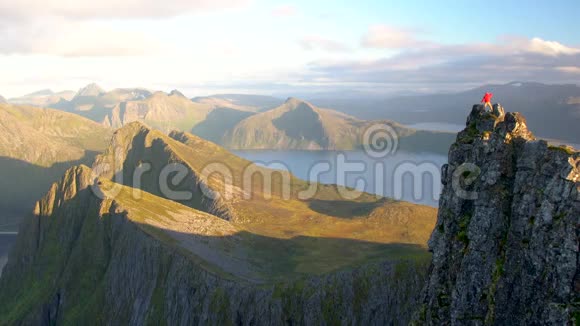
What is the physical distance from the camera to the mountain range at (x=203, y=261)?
76562 mm

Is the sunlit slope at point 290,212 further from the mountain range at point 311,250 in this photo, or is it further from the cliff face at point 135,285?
the cliff face at point 135,285

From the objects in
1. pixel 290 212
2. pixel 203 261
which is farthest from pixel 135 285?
pixel 290 212

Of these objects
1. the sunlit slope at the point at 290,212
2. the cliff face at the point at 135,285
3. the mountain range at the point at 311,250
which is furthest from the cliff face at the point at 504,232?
the sunlit slope at the point at 290,212

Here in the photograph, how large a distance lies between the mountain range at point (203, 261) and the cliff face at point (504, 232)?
33095 millimetres

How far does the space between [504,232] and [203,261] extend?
2648 inches

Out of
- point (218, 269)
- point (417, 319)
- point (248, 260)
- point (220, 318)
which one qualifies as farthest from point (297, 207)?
point (417, 319)

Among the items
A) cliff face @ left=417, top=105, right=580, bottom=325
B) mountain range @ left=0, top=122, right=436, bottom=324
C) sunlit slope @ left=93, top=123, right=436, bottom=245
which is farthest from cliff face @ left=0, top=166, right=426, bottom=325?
sunlit slope @ left=93, top=123, right=436, bottom=245

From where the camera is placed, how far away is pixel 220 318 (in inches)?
3132

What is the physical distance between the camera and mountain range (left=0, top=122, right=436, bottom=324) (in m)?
76.6

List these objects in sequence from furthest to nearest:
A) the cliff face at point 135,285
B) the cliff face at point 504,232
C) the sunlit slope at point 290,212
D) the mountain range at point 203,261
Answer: the sunlit slope at point 290,212, the mountain range at point 203,261, the cliff face at point 135,285, the cliff face at point 504,232

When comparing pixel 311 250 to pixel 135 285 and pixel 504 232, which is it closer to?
pixel 135 285

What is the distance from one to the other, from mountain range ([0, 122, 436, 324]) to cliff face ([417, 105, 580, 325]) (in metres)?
33.1

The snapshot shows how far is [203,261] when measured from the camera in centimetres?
9275

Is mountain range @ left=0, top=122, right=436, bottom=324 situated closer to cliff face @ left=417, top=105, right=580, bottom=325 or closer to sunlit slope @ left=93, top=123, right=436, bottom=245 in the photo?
sunlit slope @ left=93, top=123, right=436, bottom=245
